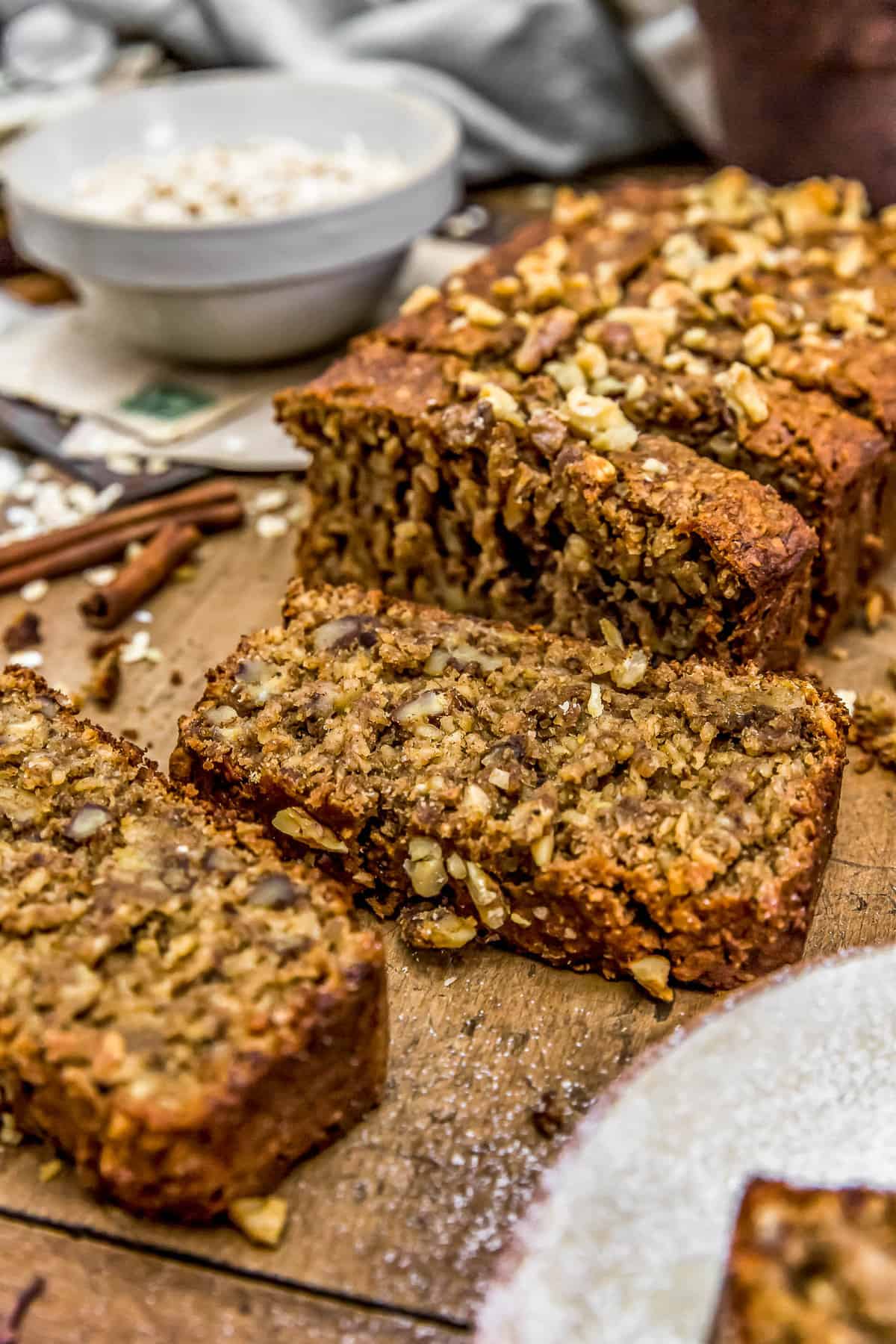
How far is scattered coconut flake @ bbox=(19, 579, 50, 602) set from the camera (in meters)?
3.97

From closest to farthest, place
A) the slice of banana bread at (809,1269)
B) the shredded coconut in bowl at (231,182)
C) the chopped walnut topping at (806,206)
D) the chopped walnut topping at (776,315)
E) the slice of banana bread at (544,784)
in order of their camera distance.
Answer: the slice of banana bread at (809,1269)
the slice of banana bread at (544,784)
the chopped walnut topping at (776,315)
the chopped walnut topping at (806,206)
the shredded coconut in bowl at (231,182)

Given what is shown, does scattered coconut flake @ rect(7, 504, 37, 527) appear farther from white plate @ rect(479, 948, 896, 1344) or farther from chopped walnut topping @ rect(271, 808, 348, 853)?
white plate @ rect(479, 948, 896, 1344)

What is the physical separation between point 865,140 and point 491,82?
6.26 feet

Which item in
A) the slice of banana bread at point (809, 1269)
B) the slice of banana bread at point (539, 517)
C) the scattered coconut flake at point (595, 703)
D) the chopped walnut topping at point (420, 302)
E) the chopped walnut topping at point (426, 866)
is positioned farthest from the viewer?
the chopped walnut topping at point (420, 302)

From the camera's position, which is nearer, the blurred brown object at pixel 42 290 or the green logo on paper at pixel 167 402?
the green logo on paper at pixel 167 402

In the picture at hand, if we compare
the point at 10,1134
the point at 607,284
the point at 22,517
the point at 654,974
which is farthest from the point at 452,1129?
the point at 22,517

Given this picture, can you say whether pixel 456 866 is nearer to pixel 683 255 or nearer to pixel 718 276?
pixel 718 276

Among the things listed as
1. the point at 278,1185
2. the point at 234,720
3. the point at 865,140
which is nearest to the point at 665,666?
the point at 234,720

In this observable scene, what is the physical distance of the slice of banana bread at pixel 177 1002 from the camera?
2.19 meters

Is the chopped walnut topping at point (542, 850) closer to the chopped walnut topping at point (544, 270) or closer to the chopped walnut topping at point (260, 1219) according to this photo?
the chopped walnut topping at point (260, 1219)

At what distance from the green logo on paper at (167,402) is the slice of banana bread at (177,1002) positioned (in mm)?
2152

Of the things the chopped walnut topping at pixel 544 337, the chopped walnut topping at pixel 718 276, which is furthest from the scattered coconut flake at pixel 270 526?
the chopped walnut topping at pixel 718 276

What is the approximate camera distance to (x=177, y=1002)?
2.32 metres

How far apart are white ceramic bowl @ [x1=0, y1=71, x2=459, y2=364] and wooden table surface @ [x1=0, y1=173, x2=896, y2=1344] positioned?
2.44 metres
